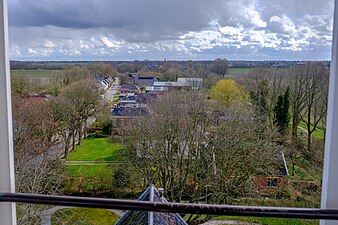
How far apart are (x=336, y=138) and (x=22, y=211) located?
1684 mm

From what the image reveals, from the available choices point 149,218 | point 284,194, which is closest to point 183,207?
point 149,218

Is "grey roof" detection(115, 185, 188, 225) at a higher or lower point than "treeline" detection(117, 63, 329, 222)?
lower

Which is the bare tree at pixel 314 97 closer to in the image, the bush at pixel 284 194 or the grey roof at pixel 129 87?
the bush at pixel 284 194

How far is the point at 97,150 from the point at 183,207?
86 cm

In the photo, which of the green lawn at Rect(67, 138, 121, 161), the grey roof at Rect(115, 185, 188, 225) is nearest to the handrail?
the grey roof at Rect(115, 185, 188, 225)

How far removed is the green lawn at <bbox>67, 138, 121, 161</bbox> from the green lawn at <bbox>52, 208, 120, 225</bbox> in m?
0.30

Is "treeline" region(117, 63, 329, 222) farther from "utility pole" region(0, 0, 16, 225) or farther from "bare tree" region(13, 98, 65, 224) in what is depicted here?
"utility pole" region(0, 0, 16, 225)

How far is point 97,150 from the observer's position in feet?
5.62

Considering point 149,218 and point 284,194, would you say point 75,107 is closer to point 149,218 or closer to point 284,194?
point 149,218

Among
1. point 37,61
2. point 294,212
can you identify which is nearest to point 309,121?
point 294,212

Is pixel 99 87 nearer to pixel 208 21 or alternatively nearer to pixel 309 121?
pixel 208 21

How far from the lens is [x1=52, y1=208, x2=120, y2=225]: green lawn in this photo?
1.74 m

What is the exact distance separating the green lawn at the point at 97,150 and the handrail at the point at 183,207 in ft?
2.26

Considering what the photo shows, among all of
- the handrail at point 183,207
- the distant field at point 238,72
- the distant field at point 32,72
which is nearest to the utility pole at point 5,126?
the handrail at point 183,207
